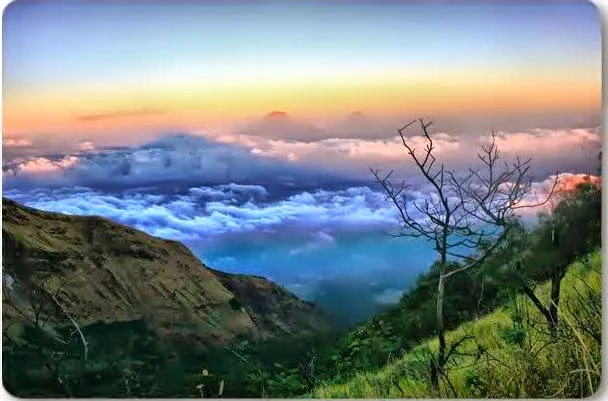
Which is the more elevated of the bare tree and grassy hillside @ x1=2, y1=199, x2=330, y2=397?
the bare tree

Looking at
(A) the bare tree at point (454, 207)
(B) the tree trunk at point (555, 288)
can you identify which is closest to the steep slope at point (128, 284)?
(A) the bare tree at point (454, 207)

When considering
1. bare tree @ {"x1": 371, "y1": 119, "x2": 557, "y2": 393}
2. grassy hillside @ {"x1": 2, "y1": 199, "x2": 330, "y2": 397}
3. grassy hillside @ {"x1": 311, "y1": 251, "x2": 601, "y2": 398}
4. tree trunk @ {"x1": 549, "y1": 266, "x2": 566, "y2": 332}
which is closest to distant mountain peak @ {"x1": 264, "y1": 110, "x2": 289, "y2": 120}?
bare tree @ {"x1": 371, "y1": 119, "x2": 557, "y2": 393}

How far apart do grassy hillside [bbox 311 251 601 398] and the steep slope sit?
266mm

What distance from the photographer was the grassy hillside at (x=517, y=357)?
9.71ft

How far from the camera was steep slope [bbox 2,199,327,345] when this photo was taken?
3010 millimetres

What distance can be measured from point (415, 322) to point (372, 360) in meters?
0.17

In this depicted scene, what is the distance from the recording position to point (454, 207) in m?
3.01

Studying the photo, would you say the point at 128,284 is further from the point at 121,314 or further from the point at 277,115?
the point at 277,115

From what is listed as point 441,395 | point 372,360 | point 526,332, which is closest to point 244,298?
point 372,360

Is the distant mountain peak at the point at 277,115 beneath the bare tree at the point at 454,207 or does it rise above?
above

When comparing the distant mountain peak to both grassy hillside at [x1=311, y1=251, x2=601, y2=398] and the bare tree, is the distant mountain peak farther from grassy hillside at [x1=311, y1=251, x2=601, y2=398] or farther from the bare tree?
grassy hillside at [x1=311, y1=251, x2=601, y2=398]

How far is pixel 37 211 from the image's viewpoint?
302 cm

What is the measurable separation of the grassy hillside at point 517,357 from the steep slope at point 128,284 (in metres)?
0.27

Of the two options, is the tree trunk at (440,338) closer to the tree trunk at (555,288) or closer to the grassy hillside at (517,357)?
the grassy hillside at (517,357)
